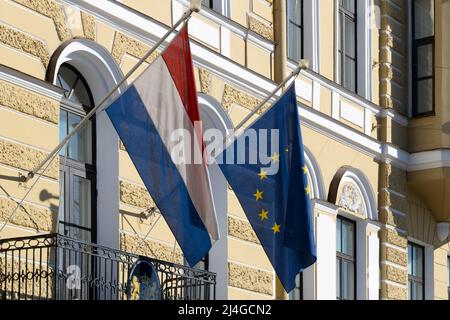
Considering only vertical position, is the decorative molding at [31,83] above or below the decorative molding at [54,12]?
below

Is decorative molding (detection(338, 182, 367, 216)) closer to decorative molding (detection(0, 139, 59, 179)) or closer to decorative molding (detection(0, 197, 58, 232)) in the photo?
decorative molding (detection(0, 197, 58, 232))

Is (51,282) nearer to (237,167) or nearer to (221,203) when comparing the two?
(237,167)

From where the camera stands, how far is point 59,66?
17984mm

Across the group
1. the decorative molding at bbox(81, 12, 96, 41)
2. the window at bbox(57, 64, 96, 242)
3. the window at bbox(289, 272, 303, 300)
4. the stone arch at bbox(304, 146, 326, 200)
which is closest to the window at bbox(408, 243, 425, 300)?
the stone arch at bbox(304, 146, 326, 200)

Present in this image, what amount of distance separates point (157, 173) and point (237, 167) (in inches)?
72.6

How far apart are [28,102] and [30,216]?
113 cm

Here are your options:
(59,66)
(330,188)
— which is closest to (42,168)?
(59,66)

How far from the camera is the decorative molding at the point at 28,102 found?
1694 centimetres

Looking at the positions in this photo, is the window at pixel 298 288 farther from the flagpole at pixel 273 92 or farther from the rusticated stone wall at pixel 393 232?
the flagpole at pixel 273 92

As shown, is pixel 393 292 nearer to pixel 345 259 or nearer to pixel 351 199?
pixel 345 259

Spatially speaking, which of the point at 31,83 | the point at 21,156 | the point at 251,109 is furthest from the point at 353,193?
the point at 21,156

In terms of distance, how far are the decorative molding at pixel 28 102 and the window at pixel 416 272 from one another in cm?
958

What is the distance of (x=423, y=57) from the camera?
26.1 m

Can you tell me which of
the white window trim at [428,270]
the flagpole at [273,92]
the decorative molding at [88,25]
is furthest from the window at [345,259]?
the decorative molding at [88,25]
